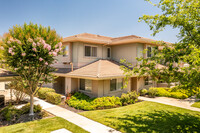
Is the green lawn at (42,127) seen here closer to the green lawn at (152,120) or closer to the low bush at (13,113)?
the low bush at (13,113)

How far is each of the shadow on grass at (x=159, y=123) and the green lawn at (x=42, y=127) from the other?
2.55 meters

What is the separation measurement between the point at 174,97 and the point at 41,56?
1547cm

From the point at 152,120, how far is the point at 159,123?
0.55 m

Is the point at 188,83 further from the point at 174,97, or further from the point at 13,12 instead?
the point at 13,12

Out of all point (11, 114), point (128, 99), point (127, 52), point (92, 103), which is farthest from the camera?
point (127, 52)

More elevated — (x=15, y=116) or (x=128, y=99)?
(x=128, y=99)

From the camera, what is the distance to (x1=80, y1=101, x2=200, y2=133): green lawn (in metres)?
7.54

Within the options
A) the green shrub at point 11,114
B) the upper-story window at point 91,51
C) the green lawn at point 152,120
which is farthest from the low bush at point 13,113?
the upper-story window at point 91,51

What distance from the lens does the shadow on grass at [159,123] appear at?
24.4 ft

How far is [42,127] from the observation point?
24.5ft

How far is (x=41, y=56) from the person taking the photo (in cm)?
902

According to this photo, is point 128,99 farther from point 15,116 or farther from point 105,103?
point 15,116

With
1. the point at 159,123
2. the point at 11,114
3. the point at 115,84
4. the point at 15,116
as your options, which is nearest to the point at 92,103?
the point at 115,84

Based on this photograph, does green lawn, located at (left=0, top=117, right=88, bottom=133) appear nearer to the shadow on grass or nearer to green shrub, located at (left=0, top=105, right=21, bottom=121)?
green shrub, located at (left=0, top=105, right=21, bottom=121)
